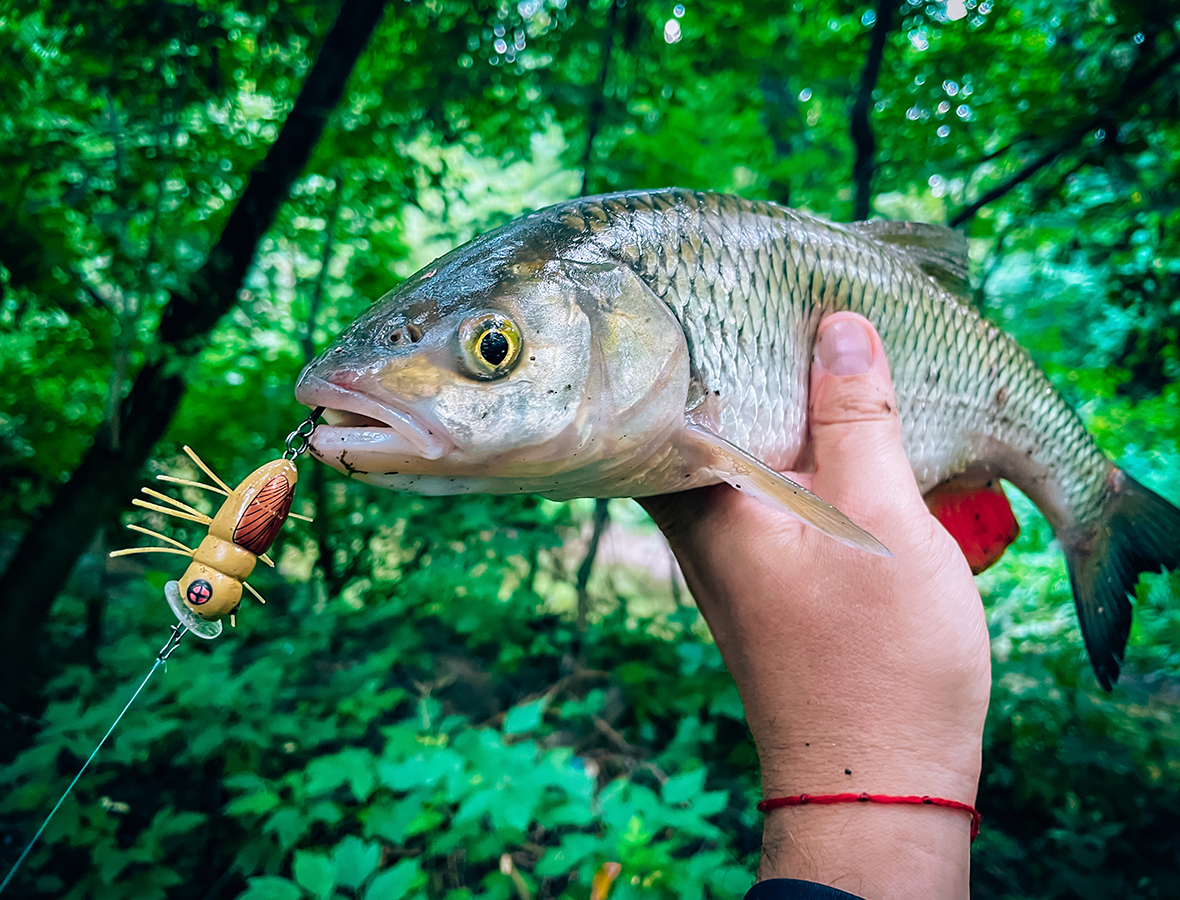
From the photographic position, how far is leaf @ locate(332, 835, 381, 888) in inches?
50.4

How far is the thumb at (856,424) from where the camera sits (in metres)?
1.38

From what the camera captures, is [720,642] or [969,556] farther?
[969,556]

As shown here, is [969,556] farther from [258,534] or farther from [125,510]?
[125,510]

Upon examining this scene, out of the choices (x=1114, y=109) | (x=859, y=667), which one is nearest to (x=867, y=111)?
(x=1114, y=109)

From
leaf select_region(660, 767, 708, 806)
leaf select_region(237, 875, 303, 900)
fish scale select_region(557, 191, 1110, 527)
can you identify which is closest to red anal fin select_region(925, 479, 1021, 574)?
fish scale select_region(557, 191, 1110, 527)

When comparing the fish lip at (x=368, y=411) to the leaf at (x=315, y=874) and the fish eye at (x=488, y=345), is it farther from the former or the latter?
the leaf at (x=315, y=874)

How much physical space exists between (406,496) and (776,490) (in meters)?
2.67

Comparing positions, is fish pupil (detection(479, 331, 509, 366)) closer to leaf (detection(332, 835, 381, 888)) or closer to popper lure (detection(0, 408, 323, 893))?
popper lure (detection(0, 408, 323, 893))

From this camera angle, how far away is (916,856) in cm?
114

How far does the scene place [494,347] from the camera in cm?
101

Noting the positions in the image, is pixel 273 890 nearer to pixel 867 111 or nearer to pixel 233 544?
pixel 233 544

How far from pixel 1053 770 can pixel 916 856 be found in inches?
103

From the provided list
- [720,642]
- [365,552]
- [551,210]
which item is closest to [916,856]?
[720,642]

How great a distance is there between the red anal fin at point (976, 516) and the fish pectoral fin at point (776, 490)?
1.07 meters
